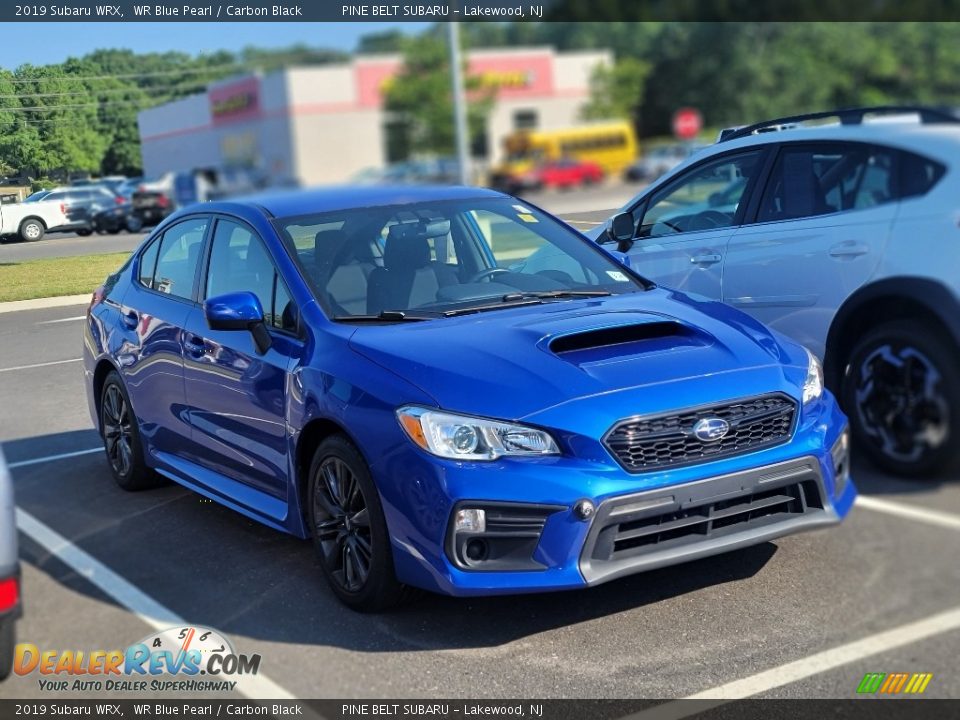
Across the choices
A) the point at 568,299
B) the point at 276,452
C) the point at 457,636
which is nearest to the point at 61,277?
the point at 276,452

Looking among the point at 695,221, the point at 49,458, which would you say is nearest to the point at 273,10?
the point at 695,221

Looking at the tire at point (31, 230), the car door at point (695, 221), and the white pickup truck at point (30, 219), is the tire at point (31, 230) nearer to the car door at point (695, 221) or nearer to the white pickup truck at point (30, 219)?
the white pickup truck at point (30, 219)

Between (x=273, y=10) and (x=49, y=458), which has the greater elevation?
(x=273, y=10)

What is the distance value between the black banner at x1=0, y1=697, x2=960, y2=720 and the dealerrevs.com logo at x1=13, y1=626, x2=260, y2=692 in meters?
0.10

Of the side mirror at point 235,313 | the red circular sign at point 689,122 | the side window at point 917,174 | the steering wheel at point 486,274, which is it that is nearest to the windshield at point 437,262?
the steering wheel at point 486,274

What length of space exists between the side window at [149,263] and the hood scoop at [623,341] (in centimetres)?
268

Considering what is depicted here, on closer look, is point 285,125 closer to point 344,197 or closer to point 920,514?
point 344,197

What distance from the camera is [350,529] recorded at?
164 inches

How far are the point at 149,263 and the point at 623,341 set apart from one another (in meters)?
2.92

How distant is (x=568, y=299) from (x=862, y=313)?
1.50 meters

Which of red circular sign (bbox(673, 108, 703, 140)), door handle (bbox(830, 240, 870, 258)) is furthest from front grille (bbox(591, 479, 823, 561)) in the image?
red circular sign (bbox(673, 108, 703, 140))

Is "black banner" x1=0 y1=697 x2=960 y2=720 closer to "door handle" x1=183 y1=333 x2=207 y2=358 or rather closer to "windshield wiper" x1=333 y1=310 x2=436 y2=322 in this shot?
"windshield wiper" x1=333 y1=310 x2=436 y2=322

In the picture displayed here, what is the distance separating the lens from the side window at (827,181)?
11.0ft

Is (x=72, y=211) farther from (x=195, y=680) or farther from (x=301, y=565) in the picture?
(x=195, y=680)
